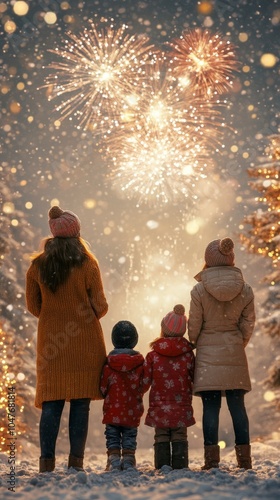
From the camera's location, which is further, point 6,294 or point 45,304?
point 6,294

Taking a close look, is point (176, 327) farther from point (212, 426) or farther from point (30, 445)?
point (30, 445)

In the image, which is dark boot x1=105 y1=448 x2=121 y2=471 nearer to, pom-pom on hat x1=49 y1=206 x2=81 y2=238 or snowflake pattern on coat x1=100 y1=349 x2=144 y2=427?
snowflake pattern on coat x1=100 y1=349 x2=144 y2=427

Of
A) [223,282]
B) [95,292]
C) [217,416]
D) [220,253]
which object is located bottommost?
[217,416]

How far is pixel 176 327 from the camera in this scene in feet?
22.0

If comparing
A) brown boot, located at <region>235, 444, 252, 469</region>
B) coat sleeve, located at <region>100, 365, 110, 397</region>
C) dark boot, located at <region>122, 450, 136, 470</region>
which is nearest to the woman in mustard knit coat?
coat sleeve, located at <region>100, 365, 110, 397</region>

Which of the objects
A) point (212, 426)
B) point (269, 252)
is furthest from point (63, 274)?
point (269, 252)

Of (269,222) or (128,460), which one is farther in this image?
(269,222)

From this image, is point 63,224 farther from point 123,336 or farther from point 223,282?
point 223,282

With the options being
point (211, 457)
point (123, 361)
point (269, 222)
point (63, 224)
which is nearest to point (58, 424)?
point (123, 361)

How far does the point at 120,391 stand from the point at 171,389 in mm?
514

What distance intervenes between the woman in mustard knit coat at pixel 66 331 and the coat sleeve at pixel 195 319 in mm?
927

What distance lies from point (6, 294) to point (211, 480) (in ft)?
52.9

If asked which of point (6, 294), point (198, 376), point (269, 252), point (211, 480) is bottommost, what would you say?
point (211, 480)

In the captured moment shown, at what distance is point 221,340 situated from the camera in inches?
258
